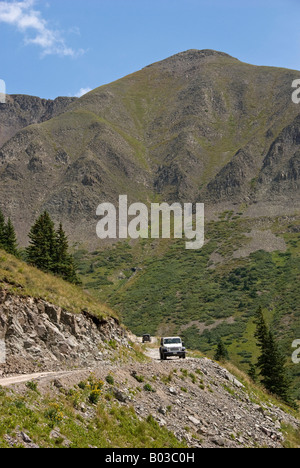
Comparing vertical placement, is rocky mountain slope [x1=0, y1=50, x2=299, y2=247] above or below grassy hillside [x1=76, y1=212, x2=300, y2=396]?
above

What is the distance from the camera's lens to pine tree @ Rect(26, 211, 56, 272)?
41.8 metres

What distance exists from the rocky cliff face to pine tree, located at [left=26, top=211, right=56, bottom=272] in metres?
16.5

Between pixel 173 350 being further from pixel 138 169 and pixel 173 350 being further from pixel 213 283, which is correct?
pixel 138 169

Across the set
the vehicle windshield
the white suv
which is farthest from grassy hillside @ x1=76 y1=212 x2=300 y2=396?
the white suv

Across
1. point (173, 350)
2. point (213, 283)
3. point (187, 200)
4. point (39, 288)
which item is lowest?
point (213, 283)

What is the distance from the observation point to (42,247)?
4325 cm

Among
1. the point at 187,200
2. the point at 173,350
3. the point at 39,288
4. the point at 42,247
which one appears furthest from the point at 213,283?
the point at 39,288

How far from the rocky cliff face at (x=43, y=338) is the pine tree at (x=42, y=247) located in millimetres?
16451

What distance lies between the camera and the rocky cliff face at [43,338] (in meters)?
21.1

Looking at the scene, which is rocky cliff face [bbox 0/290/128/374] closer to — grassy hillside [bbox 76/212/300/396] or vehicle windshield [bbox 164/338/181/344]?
vehicle windshield [bbox 164/338/181/344]

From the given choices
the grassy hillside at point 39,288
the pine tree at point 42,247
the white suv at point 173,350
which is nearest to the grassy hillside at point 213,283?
the white suv at point 173,350

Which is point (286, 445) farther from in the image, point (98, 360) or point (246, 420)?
point (98, 360)

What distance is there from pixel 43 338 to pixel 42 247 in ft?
70.7

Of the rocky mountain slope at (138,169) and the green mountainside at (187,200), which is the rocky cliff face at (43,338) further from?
the rocky mountain slope at (138,169)
